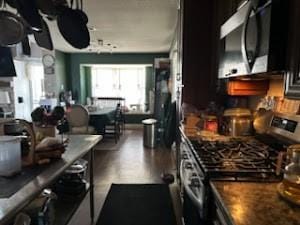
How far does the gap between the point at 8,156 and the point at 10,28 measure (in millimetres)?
923

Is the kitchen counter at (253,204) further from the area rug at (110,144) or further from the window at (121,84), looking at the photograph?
the window at (121,84)

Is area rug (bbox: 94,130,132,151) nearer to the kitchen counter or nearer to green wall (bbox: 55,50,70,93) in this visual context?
green wall (bbox: 55,50,70,93)

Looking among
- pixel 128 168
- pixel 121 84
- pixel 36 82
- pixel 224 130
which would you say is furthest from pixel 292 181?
pixel 121 84

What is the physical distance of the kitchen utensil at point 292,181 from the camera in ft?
3.10

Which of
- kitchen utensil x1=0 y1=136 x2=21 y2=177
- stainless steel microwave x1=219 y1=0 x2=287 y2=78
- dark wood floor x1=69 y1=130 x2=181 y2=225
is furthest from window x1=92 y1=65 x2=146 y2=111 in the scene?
kitchen utensil x1=0 y1=136 x2=21 y2=177

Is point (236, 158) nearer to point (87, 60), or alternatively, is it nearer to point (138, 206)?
point (138, 206)

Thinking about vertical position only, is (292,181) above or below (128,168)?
above

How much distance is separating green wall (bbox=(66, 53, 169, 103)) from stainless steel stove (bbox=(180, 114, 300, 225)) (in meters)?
6.47

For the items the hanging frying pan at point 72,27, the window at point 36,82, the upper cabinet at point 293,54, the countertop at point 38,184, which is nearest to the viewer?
the countertop at point 38,184

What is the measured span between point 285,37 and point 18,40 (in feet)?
5.38

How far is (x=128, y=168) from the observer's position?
418cm

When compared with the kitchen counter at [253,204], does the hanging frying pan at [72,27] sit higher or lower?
higher

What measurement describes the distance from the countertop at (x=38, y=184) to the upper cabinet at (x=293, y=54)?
1.15m

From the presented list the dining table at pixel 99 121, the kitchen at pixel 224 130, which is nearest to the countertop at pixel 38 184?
the kitchen at pixel 224 130
